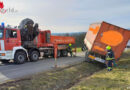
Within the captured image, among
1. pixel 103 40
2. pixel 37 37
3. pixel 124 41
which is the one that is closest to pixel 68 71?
pixel 103 40

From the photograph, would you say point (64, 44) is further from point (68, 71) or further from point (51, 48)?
point (68, 71)

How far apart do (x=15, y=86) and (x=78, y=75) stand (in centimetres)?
341

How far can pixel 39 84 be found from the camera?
17.8ft

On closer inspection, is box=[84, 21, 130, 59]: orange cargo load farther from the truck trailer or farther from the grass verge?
the truck trailer

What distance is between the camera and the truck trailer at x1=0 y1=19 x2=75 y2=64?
9.23 meters

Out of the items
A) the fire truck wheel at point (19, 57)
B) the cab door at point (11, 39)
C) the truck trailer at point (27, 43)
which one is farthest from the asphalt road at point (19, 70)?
the cab door at point (11, 39)

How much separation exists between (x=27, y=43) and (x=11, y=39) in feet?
5.35

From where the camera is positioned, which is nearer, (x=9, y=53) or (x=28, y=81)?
(x=28, y=81)

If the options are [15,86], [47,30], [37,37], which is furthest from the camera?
[47,30]

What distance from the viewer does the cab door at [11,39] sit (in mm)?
9297

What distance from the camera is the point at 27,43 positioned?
36.0 feet

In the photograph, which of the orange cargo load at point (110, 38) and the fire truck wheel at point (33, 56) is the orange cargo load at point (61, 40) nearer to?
the fire truck wheel at point (33, 56)

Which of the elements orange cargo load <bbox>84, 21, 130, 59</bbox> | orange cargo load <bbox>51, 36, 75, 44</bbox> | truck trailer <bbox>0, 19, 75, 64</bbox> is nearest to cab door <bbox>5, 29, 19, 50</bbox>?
truck trailer <bbox>0, 19, 75, 64</bbox>

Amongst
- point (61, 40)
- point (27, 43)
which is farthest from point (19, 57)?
point (61, 40)
